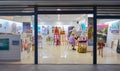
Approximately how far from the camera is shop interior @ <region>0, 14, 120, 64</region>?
11.8 meters

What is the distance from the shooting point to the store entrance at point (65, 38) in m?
12.4

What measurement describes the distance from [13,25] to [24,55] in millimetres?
1627

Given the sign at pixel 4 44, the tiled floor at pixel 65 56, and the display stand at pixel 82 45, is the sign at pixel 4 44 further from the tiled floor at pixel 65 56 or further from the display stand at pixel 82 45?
the display stand at pixel 82 45

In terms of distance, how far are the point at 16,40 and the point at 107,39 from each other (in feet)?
15.1

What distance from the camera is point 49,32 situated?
1295 cm

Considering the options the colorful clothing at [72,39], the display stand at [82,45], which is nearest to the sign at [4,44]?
the colorful clothing at [72,39]

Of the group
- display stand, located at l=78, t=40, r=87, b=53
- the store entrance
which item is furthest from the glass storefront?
display stand, located at l=78, t=40, r=87, b=53

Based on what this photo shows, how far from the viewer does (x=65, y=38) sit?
1340 cm

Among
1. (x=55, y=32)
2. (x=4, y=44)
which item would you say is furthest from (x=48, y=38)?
(x=4, y=44)

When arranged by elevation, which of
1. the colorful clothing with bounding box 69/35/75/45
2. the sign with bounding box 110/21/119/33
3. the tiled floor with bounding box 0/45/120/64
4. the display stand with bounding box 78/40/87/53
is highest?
the sign with bounding box 110/21/119/33

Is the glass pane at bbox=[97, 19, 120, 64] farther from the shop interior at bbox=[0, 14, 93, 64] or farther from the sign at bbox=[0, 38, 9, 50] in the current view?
the sign at bbox=[0, 38, 9, 50]

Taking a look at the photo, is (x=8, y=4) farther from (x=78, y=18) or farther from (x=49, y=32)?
(x=78, y=18)

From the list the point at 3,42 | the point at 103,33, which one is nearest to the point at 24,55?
the point at 3,42

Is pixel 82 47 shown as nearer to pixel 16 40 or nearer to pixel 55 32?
pixel 55 32
